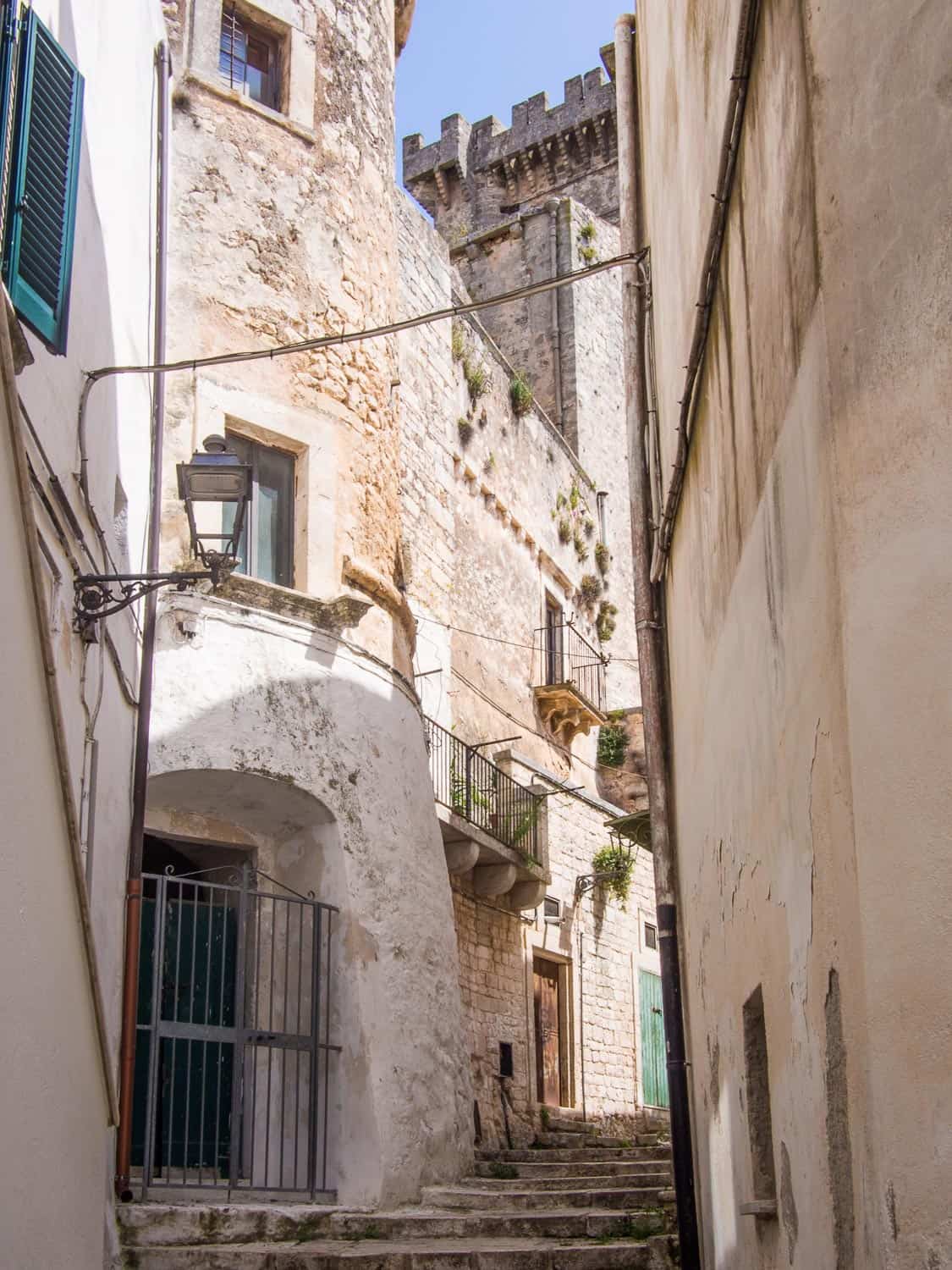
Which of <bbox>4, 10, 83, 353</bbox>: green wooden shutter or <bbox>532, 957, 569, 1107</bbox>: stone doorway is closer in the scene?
<bbox>4, 10, 83, 353</bbox>: green wooden shutter

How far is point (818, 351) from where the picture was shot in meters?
4.16

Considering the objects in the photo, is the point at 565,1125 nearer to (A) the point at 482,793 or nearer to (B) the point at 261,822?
(A) the point at 482,793

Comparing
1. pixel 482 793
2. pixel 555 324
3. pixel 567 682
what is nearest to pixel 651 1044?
pixel 567 682

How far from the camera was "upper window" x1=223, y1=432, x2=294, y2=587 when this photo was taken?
10.6 m

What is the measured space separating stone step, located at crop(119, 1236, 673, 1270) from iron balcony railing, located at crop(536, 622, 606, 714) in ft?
41.2

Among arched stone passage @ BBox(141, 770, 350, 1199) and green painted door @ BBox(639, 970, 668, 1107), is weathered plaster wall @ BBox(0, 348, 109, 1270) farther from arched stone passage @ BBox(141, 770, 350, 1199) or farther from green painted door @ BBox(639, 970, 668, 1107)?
green painted door @ BBox(639, 970, 668, 1107)

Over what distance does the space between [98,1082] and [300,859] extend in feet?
12.9

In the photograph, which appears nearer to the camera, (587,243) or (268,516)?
(268,516)

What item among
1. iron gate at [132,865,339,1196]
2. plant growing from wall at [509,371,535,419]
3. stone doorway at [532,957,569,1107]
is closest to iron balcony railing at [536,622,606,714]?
plant growing from wall at [509,371,535,419]

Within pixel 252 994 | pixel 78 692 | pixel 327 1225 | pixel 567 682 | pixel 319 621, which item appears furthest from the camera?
pixel 567 682

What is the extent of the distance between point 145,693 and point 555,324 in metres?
18.5

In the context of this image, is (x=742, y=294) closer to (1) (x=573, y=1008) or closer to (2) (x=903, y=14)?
(2) (x=903, y=14)

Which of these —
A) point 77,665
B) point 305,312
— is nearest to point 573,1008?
point 305,312

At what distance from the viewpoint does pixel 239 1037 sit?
930 cm
